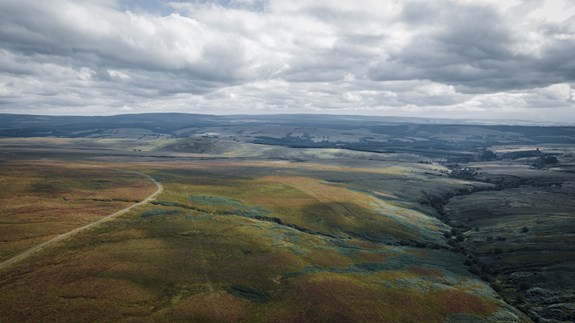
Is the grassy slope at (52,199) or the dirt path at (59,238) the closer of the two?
the dirt path at (59,238)

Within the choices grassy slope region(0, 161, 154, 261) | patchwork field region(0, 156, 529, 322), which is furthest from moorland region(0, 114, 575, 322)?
grassy slope region(0, 161, 154, 261)

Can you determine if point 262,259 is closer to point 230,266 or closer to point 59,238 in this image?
point 230,266

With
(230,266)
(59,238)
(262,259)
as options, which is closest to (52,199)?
(59,238)

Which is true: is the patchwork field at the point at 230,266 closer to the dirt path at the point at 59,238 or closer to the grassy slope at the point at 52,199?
the grassy slope at the point at 52,199

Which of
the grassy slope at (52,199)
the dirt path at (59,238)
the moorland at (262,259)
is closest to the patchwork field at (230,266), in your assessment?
the moorland at (262,259)

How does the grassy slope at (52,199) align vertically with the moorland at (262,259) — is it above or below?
above

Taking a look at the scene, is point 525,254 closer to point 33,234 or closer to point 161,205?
point 161,205

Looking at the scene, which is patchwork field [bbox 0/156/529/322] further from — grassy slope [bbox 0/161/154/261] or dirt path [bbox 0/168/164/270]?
dirt path [bbox 0/168/164/270]

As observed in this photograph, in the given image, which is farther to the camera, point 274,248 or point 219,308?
point 274,248

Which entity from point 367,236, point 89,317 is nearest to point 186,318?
point 89,317
